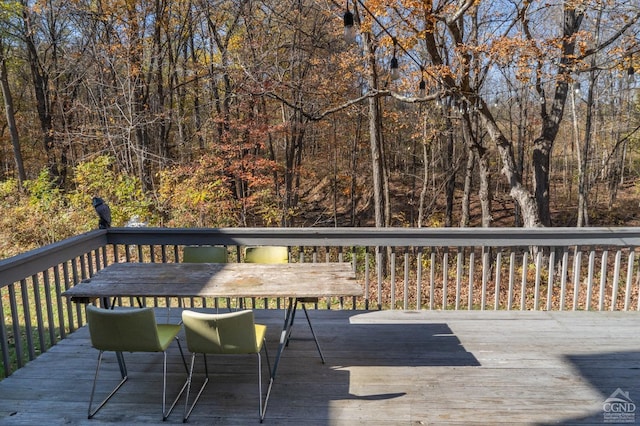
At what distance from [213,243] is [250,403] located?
1869 mm

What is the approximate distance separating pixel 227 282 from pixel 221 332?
2.01 ft

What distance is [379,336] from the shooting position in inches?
143

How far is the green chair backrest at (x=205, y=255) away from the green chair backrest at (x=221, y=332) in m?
1.46

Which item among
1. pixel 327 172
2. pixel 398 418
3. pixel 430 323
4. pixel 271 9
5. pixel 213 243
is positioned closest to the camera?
pixel 398 418

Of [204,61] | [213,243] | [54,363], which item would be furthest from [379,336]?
[204,61]

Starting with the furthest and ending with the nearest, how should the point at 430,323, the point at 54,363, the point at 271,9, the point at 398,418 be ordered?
the point at 271,9, the point at 430,323, the point at 54,363, the point at 398,418

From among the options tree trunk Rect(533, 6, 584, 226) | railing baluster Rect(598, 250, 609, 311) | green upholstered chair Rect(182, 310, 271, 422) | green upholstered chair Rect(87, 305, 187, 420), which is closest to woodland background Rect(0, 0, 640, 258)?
tree trunk Rect(533, 6, 584, 226)

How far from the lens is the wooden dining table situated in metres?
2.68

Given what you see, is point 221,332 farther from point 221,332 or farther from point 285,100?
point 285,100

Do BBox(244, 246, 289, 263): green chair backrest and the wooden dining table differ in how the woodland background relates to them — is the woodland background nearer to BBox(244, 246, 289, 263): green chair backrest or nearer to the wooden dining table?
BBox(244, 246, 289, 263): green chair backrest

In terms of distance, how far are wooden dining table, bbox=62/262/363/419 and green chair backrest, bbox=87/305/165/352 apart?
0.30m

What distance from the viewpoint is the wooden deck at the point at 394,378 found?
2.51m

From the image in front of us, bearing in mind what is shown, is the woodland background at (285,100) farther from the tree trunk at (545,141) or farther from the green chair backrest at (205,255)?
the green chair backrest at (205,255)

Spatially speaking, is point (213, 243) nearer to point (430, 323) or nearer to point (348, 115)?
point (430, 323)
